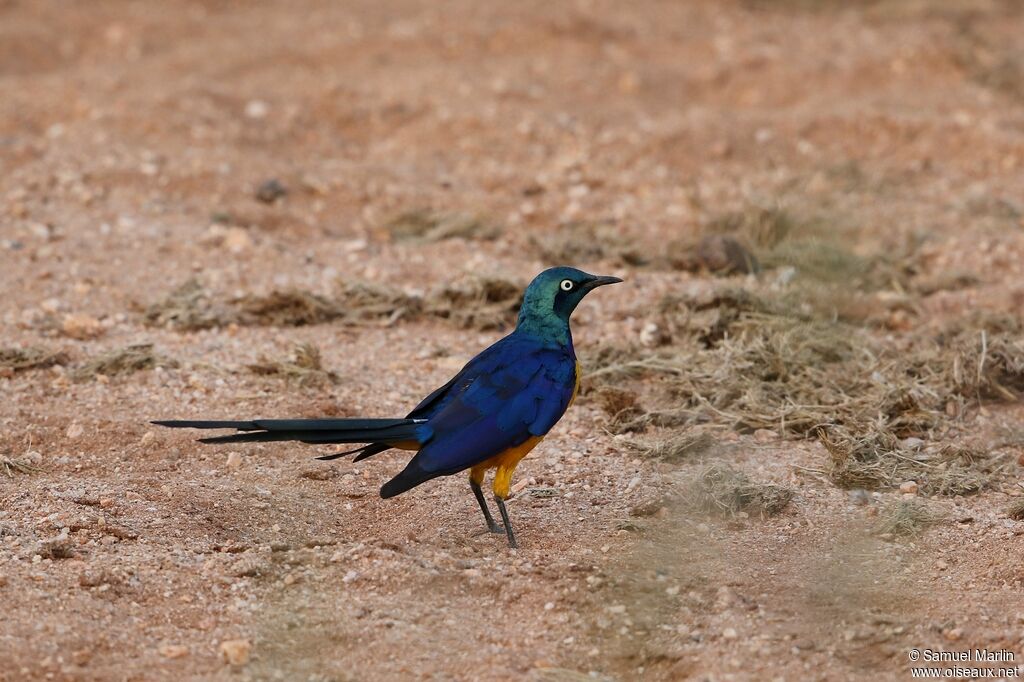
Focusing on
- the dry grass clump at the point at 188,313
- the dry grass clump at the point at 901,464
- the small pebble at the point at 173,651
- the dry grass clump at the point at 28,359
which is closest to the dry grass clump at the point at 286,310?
the dry grass clump at the point at 188,313

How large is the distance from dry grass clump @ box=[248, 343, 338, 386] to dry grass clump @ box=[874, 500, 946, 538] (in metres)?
2.59

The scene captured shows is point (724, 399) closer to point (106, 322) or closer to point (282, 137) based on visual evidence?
point (106, 322)

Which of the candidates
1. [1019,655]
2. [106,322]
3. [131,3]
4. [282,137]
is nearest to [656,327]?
[106,322]

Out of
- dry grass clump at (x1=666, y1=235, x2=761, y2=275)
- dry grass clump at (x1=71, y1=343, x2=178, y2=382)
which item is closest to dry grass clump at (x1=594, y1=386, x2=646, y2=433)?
dry grass clump at (x1=666, y1=235, x2=761, y2=275)

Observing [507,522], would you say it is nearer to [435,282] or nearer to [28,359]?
[28,359]

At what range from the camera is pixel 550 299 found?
5.27 m

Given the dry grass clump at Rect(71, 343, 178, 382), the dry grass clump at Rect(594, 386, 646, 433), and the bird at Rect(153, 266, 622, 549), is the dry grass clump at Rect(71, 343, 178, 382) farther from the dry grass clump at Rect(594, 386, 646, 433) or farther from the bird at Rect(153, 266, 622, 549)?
the dry grass clump at Rect(594, 386, 646, 433)

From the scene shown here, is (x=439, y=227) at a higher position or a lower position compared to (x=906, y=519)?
higher

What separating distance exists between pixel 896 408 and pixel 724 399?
0.76 m

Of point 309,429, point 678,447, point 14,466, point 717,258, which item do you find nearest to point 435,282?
point 717,258

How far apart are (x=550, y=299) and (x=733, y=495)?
1014mm

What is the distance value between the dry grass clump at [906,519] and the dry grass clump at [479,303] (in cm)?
266

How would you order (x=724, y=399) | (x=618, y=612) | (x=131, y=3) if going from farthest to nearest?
1. (x=131, y=3)
2. (x=724, y=399)
3. (x=618, y=612)

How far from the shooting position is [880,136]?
10.1m
